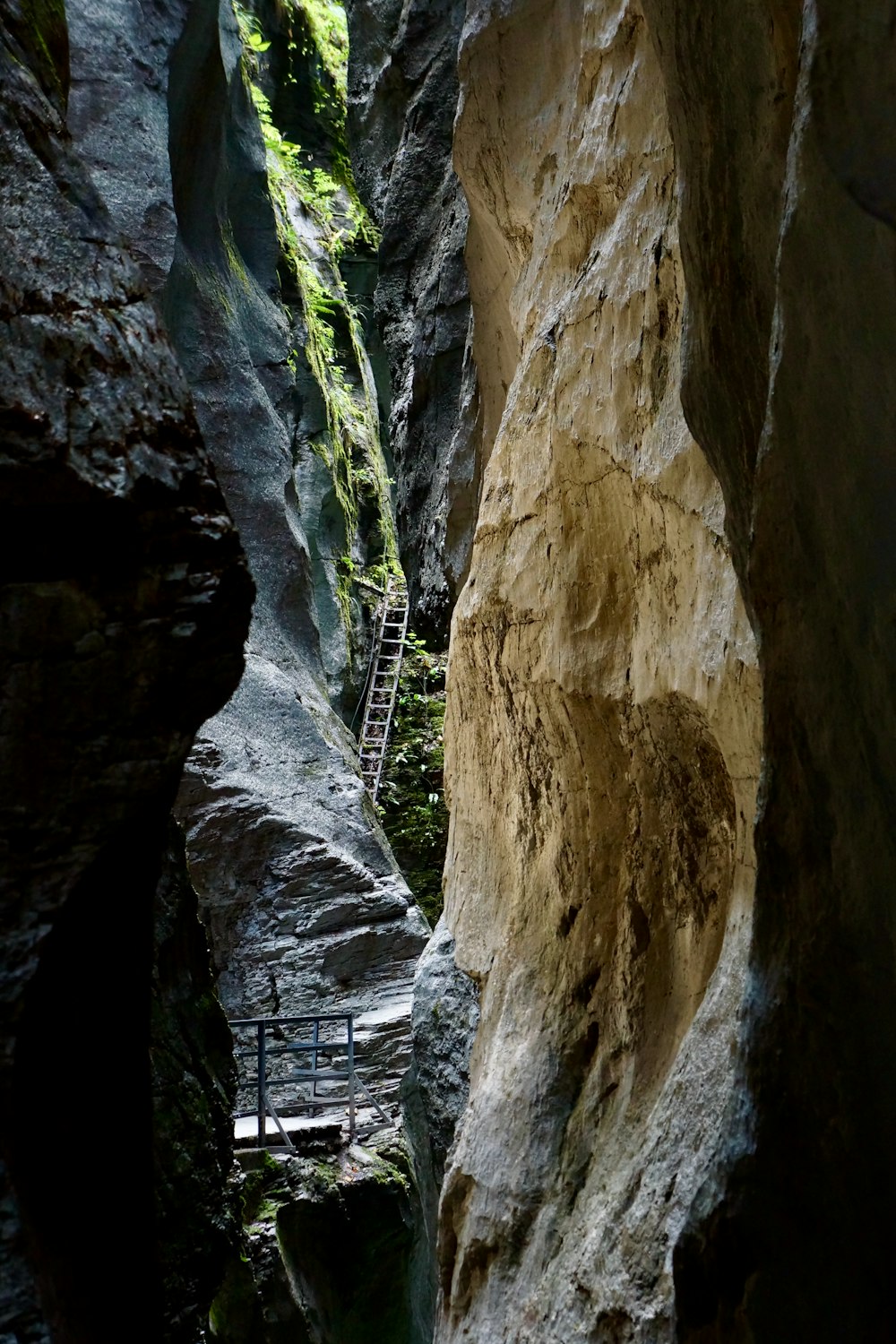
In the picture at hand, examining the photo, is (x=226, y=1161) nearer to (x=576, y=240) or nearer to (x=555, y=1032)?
(x=555, y=1032)

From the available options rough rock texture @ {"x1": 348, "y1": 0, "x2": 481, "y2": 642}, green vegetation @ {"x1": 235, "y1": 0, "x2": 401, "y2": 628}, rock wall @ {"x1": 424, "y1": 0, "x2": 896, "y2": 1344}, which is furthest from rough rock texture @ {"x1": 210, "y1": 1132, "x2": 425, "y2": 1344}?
green vegetation @ {"x1": 235, "y1": 0, "x2": 401, "y2": 628}

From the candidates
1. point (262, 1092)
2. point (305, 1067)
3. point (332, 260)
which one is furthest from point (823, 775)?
point (332, 260)

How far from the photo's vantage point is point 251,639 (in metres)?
12.1

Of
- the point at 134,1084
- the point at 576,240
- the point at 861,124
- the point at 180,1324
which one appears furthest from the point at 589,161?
the point at 180,1324

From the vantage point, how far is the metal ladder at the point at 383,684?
16.0m

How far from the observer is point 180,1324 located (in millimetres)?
3840

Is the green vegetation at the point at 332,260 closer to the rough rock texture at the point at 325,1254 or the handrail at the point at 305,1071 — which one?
the handrail at the point at 305,1071

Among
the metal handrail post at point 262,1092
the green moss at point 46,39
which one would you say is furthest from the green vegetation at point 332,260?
the green moss at point 46,39

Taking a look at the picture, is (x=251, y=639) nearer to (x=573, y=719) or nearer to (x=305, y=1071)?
(x=305, y=1071)

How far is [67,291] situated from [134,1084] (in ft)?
6.03

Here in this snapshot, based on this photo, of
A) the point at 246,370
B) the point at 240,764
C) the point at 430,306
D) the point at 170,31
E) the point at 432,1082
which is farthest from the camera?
the point at 246,370

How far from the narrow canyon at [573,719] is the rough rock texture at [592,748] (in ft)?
0.07

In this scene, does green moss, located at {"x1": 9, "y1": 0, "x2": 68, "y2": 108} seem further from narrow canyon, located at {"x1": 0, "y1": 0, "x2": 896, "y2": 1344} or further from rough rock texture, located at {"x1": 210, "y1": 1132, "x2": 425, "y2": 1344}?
rough rock texture, located at {"x1": 210, "y1": 1132, "x2": 425, "y2": 1344}

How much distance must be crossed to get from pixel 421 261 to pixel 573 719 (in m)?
6.42
